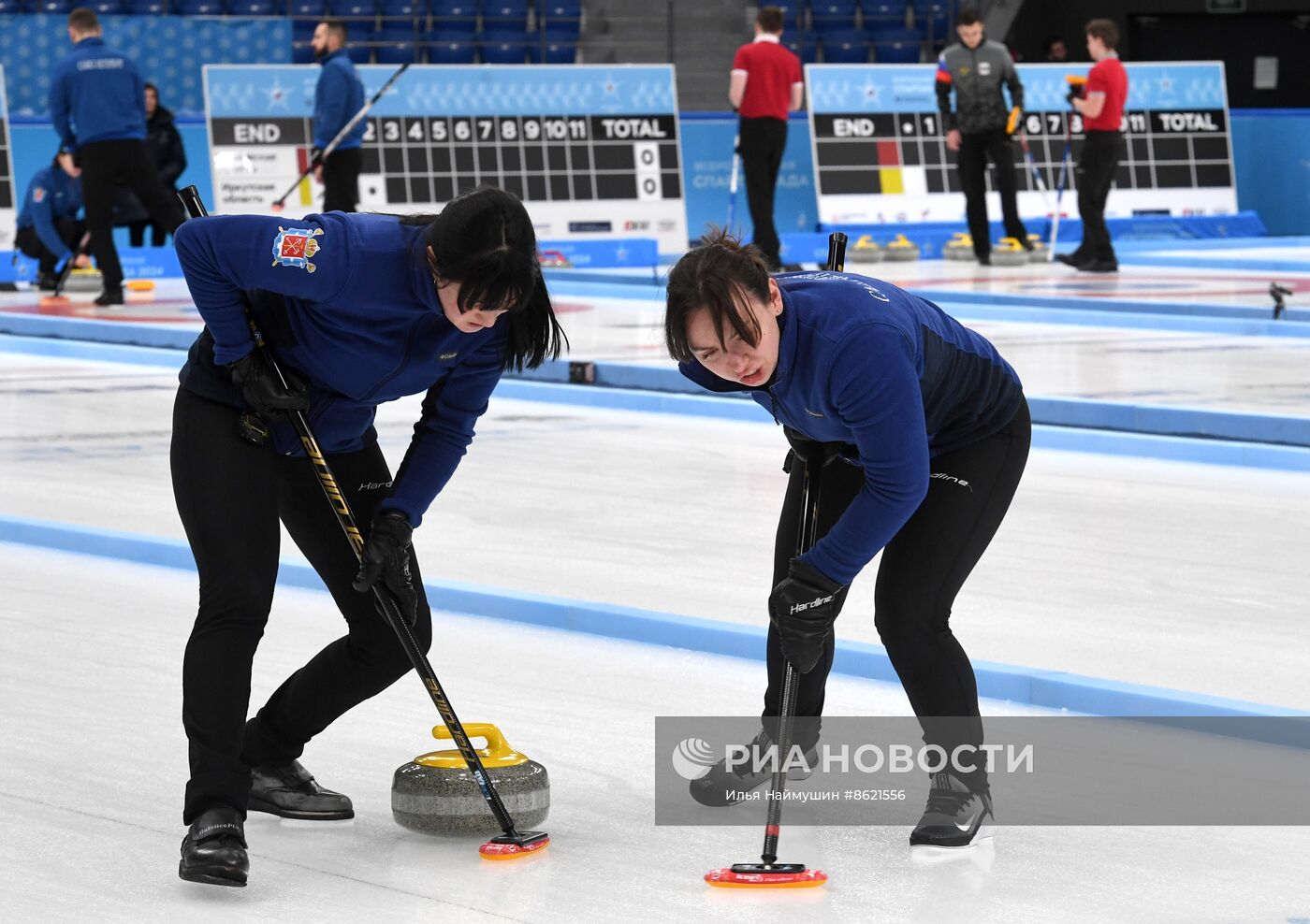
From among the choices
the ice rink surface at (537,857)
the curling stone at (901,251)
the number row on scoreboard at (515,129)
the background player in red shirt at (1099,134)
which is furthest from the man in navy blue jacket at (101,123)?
the ice rink surface at (537,857)

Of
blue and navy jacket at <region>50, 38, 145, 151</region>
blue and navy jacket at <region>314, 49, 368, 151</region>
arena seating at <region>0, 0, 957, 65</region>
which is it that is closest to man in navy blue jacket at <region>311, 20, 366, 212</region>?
blue and navy jacket at <region>314, 49, 368, 151</region>

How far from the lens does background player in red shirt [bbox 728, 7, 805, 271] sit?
1373 centimetres

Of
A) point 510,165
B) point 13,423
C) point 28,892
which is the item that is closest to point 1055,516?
point 28,892

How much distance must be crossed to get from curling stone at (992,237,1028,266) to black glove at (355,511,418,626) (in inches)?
499

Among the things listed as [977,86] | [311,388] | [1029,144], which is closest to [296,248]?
[311,388]

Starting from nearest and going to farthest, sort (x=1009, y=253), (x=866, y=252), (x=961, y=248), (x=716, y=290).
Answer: (x=716, y=290) < (x=1009, y=253) < (x=866, y=252) < (x=961, y=248)

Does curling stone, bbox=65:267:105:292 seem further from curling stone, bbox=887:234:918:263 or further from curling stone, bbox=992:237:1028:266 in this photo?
curling stone, bbox=992:237:1028:266

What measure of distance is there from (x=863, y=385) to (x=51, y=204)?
37.8 feet

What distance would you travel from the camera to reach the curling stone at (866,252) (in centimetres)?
1575

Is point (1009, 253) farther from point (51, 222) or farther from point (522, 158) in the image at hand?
point (51, 222)

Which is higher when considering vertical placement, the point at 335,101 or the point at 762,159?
the point at 335,101

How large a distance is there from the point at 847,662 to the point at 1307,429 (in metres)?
3.69

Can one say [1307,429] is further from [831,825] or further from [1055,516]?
[831,825]

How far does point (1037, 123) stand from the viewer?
58.3ft
